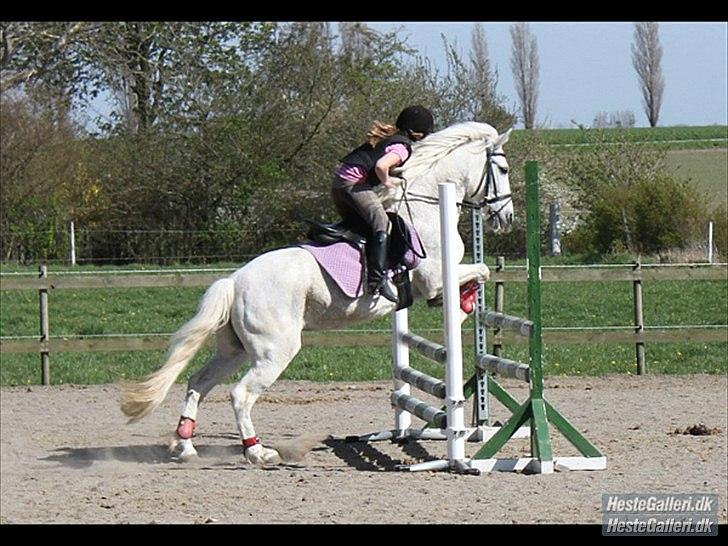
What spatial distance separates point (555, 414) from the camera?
690cm

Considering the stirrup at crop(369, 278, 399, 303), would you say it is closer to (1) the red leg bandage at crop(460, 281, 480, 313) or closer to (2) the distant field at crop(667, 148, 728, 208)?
(1) the red leg bandage at crop(460, 281, 480, 313)

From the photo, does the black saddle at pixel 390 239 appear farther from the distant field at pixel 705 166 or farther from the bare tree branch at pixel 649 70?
the bare tree branch at pixel 649 70

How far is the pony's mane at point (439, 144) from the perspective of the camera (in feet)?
24.8

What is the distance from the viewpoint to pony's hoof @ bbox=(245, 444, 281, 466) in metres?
7.04

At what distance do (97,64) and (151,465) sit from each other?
22.1 m

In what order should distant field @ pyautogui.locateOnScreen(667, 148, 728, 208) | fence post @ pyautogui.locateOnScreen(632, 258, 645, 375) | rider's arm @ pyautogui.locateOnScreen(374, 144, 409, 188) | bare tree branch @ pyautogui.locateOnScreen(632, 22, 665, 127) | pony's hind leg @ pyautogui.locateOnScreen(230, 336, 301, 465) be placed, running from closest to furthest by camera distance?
pony's hind leg @ pyautogui.locateOnScreen(230, 336, 301, 465), rider's arm @ pyautogui.locateOnScreen(374, 144, 409, 188), fence post @ pyautogui.locateOnScreen(632, 258, 645, 375), distant field @ pyautogui.locateOnScreen(667, 148, 728, 208), bare tree branch @ pyautogui.locateOnScreen(632, 22, 665, 127)

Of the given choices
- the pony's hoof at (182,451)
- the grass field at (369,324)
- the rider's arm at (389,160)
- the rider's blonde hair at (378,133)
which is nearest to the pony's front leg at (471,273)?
the rider's arm at (389,160)

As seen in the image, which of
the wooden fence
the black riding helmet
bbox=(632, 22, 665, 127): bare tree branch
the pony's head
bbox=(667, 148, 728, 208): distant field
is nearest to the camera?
the black riding helmet

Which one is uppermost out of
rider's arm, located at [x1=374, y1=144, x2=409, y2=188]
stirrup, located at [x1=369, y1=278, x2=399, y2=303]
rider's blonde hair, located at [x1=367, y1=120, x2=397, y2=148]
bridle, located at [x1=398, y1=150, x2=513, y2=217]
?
rider's blonde hair, located at [x1=367, y1=120, x2=397, y2=148]

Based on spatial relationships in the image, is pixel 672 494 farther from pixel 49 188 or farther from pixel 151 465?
pixel 49 188

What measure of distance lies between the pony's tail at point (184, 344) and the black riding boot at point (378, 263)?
2.87ft

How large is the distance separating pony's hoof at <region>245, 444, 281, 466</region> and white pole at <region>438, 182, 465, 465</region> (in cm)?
109

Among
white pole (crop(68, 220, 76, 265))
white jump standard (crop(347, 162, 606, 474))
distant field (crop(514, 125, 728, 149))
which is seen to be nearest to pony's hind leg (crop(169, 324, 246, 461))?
white jump standard (crop(347, 162, 606, 474))

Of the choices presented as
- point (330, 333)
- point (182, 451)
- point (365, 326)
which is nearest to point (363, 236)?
point (182, 451)
